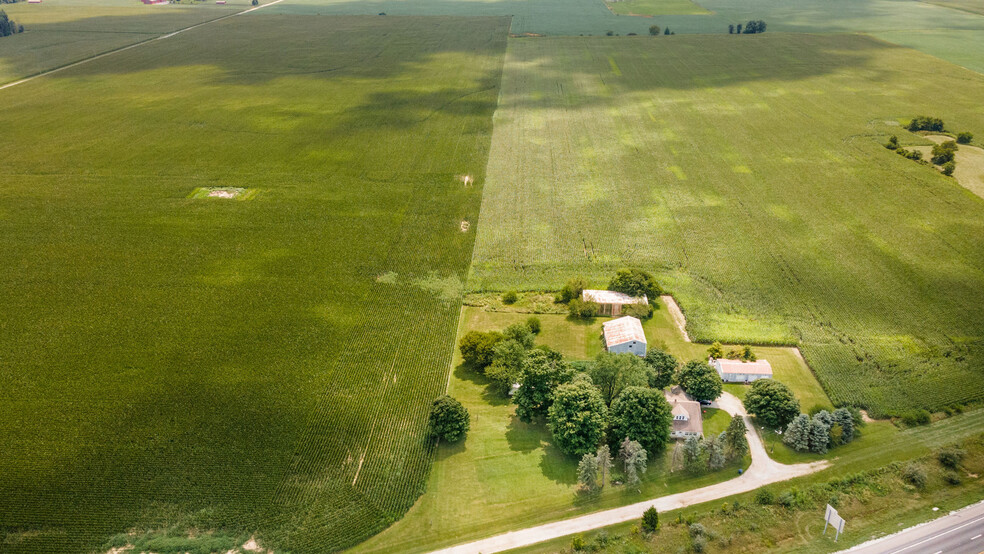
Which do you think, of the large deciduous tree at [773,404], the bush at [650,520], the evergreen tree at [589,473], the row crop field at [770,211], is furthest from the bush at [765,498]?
the row crop field at [770,211]

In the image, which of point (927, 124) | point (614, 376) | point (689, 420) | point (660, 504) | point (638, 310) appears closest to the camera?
point (660, 504)

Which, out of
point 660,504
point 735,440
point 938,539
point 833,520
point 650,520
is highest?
point 735,440

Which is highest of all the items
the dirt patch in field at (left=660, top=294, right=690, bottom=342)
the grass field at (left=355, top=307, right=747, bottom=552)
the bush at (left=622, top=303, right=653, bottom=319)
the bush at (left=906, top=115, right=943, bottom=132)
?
the bush at (left=906, top=115, right=943, bottom=132)

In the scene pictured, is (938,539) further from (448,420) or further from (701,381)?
(448,420)

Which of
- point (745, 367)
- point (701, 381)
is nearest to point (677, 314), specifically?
point (745, 367)

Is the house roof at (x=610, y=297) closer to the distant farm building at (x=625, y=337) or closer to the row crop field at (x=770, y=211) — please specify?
the row crop field at (x=770, y=211)

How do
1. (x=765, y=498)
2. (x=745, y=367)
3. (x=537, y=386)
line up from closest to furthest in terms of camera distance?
1. (x=765, y=498)
2. (x=537, y=386)
3. (x=745, y=367)

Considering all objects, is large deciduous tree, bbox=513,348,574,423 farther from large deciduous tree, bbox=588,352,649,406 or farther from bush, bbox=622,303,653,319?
bush, bbox=622,303,653,319

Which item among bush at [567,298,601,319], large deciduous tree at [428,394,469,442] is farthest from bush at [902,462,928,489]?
large deciduous tree at [428,394,469,442]
